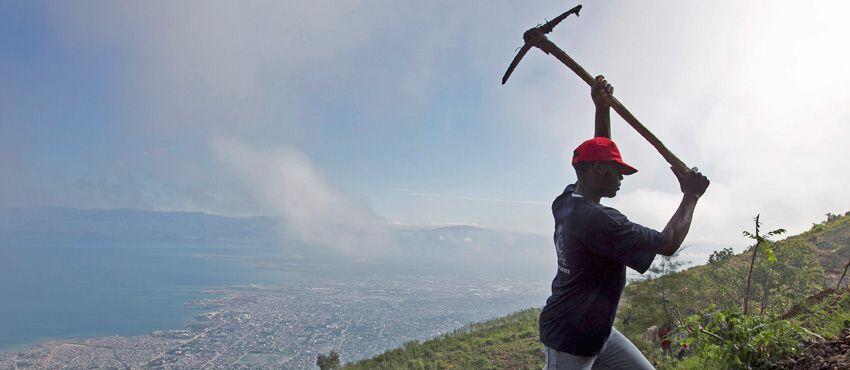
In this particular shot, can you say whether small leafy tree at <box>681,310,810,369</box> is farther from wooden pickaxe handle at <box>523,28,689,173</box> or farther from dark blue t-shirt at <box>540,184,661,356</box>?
dark blue t-shirt at <box>540,184,661,356</box>

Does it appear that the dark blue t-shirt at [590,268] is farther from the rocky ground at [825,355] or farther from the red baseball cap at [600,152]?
the rocky ground at [825,355]

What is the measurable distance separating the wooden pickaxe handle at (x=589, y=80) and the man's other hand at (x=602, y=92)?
0.03 metres

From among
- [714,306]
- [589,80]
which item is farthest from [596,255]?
[714,306]

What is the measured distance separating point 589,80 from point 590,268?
1605 mm

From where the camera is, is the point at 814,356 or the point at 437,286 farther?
the point at 437,286

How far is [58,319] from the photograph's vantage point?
176m

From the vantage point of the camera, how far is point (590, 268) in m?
2.39

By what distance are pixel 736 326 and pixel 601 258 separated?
1.73m

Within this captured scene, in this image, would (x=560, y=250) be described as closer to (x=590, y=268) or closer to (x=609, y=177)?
(x=590, y=268)

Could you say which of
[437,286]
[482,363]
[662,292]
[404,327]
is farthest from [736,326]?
[437,286]

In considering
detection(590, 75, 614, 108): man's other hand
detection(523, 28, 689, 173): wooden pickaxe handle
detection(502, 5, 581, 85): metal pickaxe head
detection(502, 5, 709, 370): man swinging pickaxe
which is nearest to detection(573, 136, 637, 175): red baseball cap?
detection(502, 5, 709, 370): man swinging pickaxe

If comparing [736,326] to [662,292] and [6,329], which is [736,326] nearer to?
[662,292]

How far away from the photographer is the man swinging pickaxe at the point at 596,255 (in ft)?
7.29

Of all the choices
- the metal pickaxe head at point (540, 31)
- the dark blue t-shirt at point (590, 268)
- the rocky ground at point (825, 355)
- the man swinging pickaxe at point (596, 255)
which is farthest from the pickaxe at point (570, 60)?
the rocky ground at point (825, 355)
